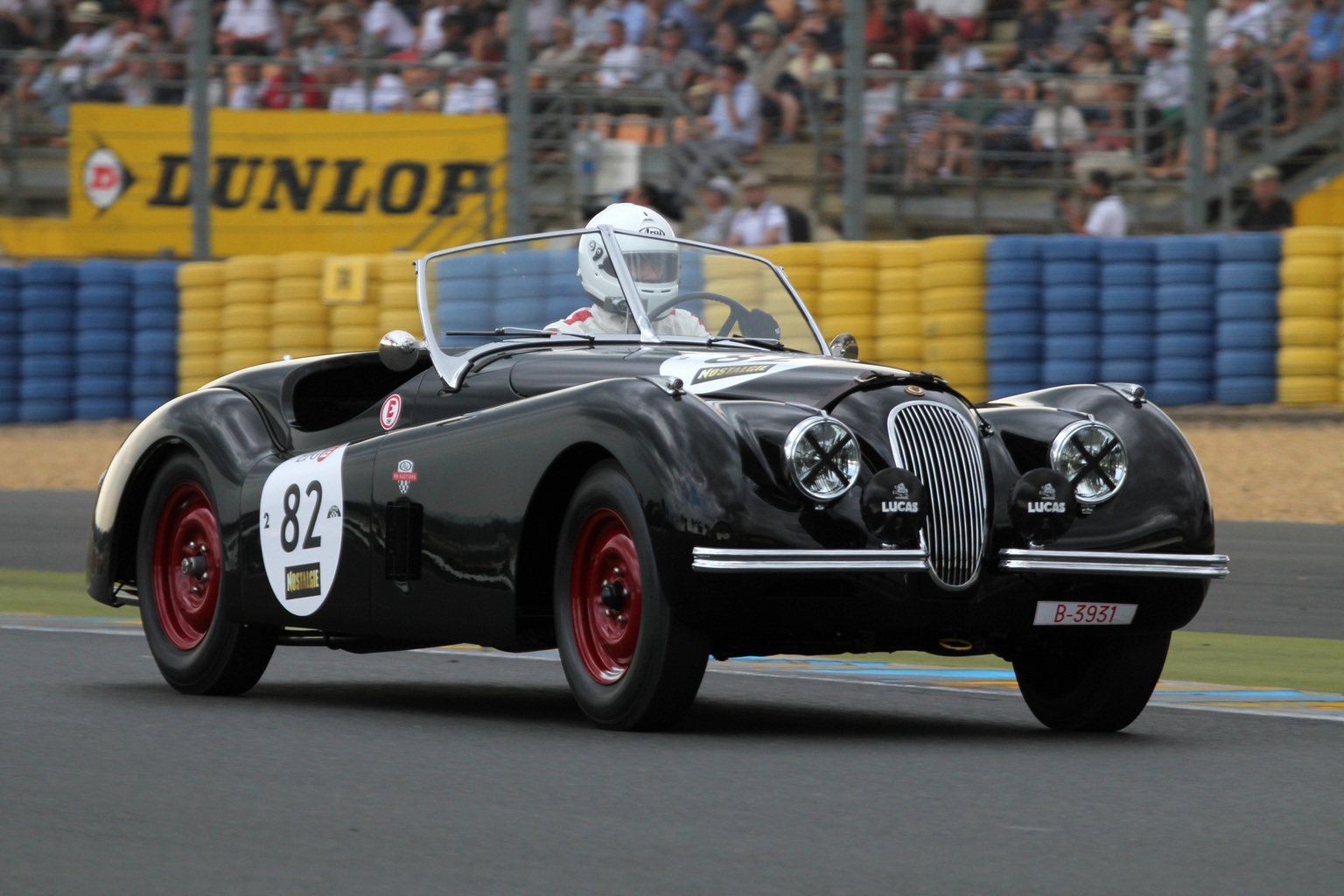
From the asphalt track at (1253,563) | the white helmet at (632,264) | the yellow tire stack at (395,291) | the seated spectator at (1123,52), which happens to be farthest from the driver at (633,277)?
the yellow tire stack at (395,291)

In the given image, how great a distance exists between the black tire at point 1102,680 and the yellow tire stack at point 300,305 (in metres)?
12.4

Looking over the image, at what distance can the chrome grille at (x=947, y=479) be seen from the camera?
544cm

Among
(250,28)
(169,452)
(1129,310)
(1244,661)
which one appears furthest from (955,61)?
(169,452)

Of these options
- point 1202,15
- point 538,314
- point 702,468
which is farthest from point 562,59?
point 702,468

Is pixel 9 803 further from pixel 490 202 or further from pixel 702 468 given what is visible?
pixel 490 202

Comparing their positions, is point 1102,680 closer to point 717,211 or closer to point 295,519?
point 295,519

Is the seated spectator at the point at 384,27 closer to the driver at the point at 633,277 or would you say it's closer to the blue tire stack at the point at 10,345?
the blue tire stack at the point at 10,345

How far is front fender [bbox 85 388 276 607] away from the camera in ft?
22.2

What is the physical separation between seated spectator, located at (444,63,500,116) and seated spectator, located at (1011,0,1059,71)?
432cm

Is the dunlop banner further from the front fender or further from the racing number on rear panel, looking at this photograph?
the racing number on rear panel

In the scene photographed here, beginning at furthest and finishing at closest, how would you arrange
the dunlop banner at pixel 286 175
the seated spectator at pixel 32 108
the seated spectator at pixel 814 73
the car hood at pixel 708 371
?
the seated spectator at pixel 32 108 → the dunlop banner at pixel 286 175 → the seated spectator at pixel 814 73 → the car hood at pixel 708 371

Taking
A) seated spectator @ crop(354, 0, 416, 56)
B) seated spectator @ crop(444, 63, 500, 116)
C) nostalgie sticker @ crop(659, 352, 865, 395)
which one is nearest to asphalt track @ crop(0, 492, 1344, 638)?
nostalgie sticker @ crop(659, 352, 865, 395)

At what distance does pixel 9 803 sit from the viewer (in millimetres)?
4562

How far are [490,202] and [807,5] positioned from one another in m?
3.05
